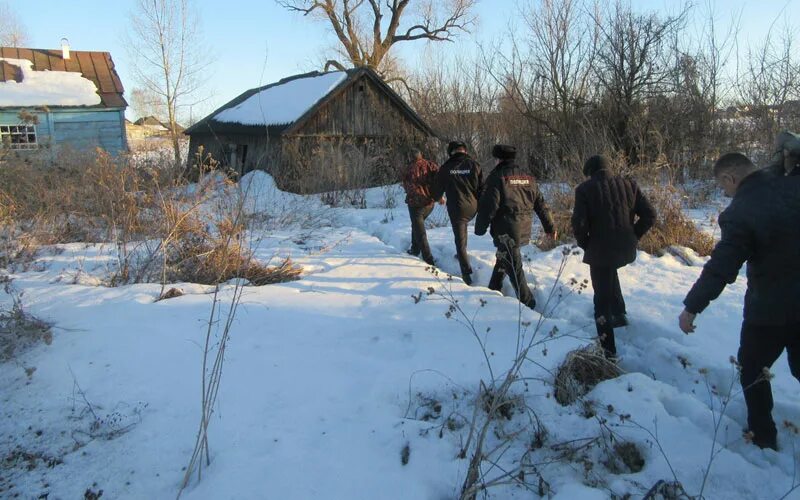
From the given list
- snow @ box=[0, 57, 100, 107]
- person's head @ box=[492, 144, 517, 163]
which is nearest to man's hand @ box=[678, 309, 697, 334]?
person's head @ box=[492, 144, 517, 163]

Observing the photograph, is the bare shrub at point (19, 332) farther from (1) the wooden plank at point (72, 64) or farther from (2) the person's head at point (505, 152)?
(1) the wooden plank at point (72, 64)

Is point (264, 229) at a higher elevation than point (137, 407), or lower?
higher

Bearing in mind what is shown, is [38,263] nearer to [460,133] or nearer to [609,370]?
[609,370]

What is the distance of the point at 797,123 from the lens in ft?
39.6

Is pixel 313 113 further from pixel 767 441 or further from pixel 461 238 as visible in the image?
pixel 767 441

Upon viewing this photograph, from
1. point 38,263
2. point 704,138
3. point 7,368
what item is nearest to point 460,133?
point 704,138

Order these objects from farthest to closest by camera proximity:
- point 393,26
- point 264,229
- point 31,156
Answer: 1. point 393,26
2. point 31,156
3. point 264,229

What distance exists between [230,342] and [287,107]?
14393 millimetres

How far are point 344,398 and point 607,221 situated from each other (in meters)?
2.57

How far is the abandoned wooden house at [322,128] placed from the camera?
1572 cm

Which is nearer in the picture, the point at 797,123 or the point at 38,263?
the point at 38,263

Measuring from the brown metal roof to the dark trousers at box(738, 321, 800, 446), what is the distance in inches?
922

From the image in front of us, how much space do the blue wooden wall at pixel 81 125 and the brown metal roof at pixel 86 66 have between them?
0.58 metres

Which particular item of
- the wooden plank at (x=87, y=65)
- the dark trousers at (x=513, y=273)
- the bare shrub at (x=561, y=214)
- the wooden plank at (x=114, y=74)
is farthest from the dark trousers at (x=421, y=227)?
the wooden plank at (x=87, y=65)
